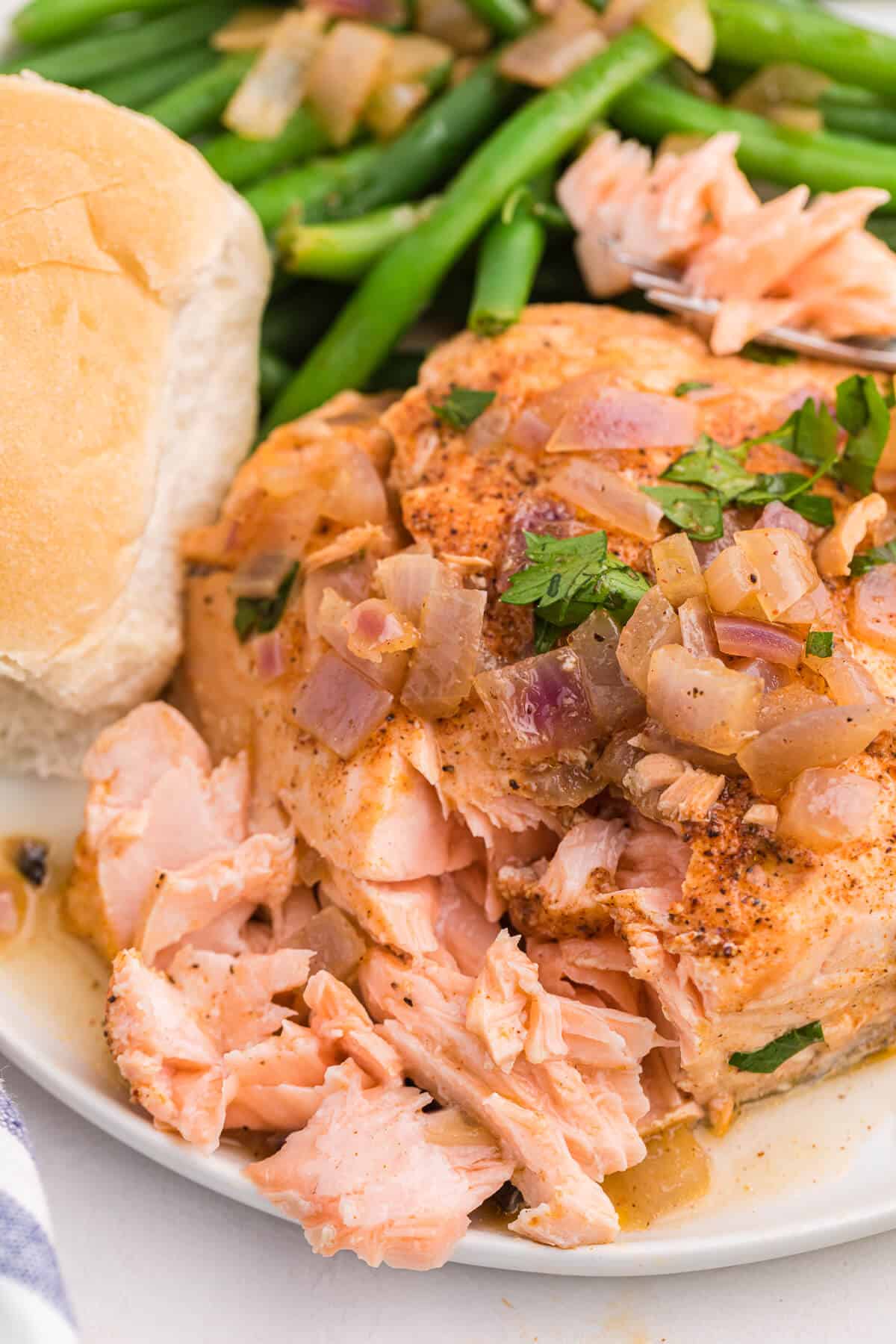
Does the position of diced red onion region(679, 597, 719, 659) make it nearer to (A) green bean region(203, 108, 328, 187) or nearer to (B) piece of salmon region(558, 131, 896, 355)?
(B) piece of salmon region(558, 131, 896, 355)

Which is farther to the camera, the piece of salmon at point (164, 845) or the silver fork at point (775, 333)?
the silver fork at point (775, 333)

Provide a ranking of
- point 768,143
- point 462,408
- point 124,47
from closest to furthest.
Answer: point 462,408
point 768,143
point 124,47

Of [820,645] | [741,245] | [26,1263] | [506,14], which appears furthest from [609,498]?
[506,14]

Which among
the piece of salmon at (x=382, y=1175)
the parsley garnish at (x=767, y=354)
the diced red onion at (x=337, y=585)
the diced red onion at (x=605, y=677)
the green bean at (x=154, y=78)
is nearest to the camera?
the piece of salmon at (x=382, y=1175)

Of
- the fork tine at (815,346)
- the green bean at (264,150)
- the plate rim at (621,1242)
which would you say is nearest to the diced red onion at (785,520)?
the fork tine at (815,346)

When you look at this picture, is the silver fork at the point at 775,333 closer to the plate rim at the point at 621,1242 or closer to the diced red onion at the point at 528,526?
the diced red onion at the point at 528,526

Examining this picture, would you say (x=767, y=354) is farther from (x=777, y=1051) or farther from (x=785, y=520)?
(x=777, y=1051)

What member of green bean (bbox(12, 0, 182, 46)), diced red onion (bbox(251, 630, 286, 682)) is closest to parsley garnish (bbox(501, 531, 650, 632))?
diced red onion (bbox(251, 630, 286, 682))
